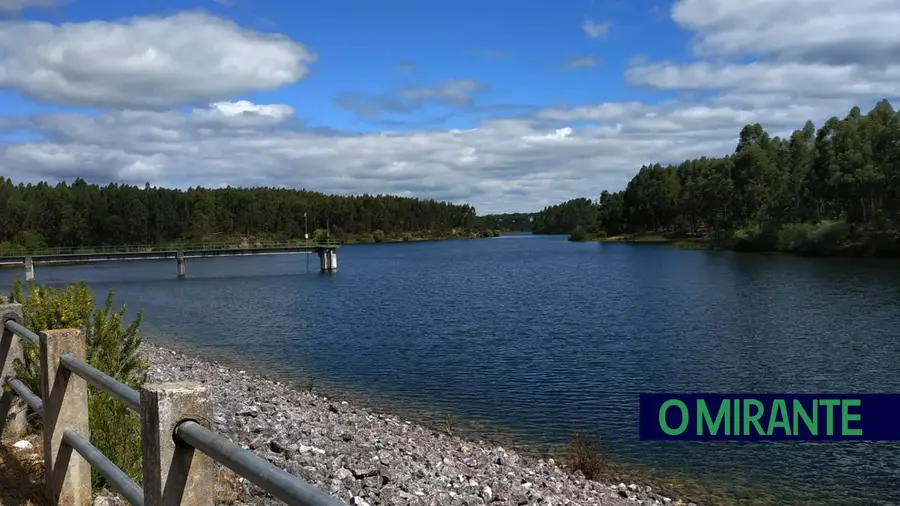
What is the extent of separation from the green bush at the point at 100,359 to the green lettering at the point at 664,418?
40.4 feet

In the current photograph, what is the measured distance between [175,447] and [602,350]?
25442mm

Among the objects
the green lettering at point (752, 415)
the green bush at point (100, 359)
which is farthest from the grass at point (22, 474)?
the green lettering at point (752, 415)

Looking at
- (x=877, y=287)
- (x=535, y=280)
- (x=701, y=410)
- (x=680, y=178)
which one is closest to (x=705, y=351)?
(x=701, y=410)

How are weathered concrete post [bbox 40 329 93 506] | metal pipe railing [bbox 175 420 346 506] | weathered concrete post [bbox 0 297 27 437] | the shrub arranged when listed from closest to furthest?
metal pipe railing [bbox 175 420 346 506]
weathered concrete post [bbox 40 329 93 506]
weathered concrete post [bbox 0 297 27 437]
the shrub

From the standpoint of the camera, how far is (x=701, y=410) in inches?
808

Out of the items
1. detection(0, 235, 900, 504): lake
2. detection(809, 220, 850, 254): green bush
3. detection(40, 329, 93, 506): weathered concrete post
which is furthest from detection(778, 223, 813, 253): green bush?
detection(40, 329, 93, 506): weathered concrete post

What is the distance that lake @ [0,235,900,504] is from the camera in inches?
595

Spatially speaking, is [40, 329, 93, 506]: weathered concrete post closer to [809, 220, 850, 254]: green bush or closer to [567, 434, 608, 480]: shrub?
[567, 434, 608, 480]: shrub

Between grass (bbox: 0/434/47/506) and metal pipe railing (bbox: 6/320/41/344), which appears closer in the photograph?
grass (bbox: 0/434/47/506)

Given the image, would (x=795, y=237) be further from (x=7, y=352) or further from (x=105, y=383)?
(x=105, y=383)

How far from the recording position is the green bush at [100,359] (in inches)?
291

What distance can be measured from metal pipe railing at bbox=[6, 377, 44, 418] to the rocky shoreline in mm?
2268

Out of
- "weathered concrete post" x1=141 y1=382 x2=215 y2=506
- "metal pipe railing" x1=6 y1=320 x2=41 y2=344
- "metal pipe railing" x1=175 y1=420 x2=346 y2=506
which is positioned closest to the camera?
"metal pipe railing" x1=175 y1=420 x2=346 y2=506

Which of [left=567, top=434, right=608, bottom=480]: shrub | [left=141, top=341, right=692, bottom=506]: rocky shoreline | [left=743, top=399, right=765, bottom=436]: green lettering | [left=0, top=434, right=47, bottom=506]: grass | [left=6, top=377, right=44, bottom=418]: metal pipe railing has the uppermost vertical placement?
[left=6, top=377, right=44, bottom=418]: metal pipe railing
